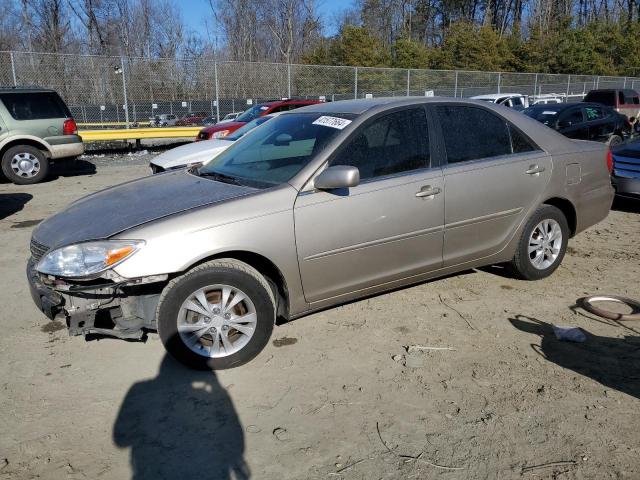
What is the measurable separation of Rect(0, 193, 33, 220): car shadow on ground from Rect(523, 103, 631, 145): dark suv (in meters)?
10.7

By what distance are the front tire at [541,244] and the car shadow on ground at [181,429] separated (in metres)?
2.92

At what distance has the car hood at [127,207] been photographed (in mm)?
3370

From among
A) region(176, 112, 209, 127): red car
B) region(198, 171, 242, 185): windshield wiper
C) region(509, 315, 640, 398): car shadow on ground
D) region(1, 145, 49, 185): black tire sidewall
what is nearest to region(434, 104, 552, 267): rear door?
region(509, 315, 640, 398): car shadow on ground

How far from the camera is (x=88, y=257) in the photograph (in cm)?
319

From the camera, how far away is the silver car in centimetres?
327

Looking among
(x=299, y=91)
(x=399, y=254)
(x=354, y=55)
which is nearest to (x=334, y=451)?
(x=399, y=254)

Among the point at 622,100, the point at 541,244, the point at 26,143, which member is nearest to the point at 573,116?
the point at 541,244

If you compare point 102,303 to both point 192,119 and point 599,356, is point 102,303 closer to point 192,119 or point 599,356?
point 599,356

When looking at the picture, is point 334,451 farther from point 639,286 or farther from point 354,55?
point 354,55

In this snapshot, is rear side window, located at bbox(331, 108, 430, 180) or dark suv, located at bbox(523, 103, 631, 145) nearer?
rear side window, located at bbox(331, 108, 430, 180)

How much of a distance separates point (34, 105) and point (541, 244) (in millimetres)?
10016

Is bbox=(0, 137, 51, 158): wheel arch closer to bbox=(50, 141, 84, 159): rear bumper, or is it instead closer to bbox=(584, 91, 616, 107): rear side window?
bbox=(50, 141, 84, 159): rear bumper

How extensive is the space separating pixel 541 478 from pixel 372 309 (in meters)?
2.10

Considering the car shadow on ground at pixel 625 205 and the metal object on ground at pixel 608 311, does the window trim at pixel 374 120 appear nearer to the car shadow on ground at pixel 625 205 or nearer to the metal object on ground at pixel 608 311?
the metal object on ground at pixel 608 311
